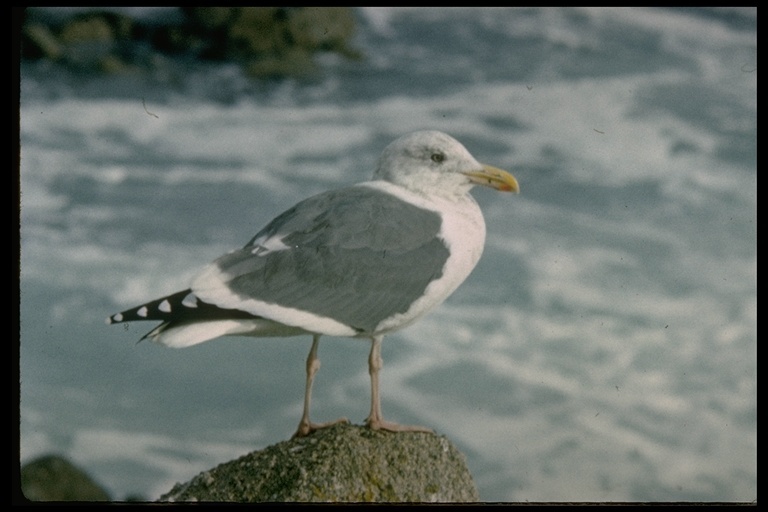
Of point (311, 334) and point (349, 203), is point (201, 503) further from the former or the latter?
point (349, 203)

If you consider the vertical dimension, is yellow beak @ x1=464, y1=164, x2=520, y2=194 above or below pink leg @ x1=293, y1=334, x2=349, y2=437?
above

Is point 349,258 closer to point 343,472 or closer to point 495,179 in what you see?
point 495,179

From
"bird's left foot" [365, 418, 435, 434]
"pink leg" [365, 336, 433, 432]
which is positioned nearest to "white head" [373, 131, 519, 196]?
"pink leg" [365, 336, 433, 432]

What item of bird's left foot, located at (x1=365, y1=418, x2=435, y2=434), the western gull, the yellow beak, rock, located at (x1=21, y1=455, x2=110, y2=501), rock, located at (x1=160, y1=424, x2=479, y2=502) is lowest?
rock, located at (x1=21, y1=455, x2=110, y2=501)

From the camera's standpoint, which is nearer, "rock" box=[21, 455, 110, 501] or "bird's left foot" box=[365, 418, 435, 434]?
"bird's left foot" box=[365, 418, 435, 434]

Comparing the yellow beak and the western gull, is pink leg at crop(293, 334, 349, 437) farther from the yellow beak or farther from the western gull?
the yellow beak

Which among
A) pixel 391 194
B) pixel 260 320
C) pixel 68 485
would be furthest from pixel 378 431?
pixel 68 485

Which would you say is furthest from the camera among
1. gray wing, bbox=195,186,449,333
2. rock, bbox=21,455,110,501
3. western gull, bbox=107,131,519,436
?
rock, bbox=21,455,110,501

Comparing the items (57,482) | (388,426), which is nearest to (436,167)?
(388,426)
